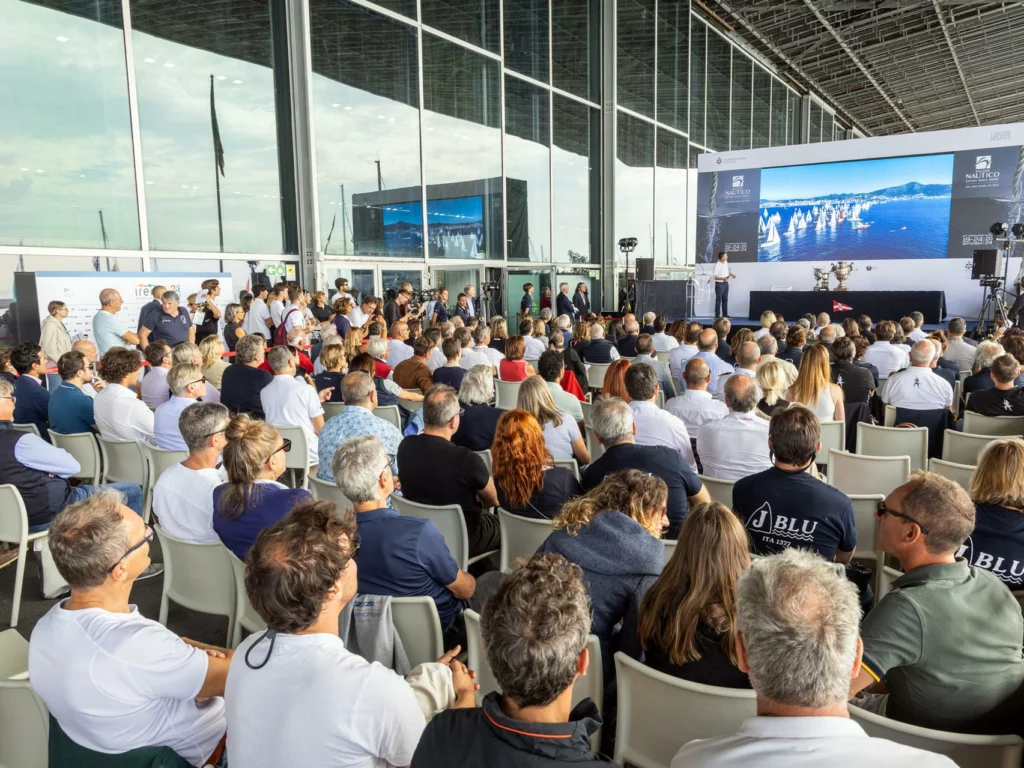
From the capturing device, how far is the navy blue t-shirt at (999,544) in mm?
2391

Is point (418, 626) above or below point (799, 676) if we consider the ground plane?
below

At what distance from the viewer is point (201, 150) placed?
957cm

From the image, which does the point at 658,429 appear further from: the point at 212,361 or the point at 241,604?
the point at 212,361

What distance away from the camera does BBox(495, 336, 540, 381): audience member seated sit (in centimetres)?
626

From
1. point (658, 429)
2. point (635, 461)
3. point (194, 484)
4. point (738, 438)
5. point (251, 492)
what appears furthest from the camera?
point (658, 429)

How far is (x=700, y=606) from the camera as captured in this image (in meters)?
1.83

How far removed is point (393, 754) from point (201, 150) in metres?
9.93

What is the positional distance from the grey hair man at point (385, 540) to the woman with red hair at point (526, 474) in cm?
70

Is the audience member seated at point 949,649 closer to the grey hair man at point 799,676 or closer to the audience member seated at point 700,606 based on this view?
the audience member seated at point 700,606

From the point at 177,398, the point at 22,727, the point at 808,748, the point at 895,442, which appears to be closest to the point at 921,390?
the point at 895,442

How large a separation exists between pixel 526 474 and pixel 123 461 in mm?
2949

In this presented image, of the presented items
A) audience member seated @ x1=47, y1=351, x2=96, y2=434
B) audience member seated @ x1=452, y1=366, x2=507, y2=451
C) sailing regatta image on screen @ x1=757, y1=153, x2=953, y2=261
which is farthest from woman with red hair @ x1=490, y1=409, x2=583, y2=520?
sailing regatta image on screen @ x1=757, y1=153, x2=953, y2=261

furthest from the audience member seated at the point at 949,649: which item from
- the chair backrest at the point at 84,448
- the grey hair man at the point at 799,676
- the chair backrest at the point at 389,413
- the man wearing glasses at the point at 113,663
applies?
the chair backrest at the point at 84,448

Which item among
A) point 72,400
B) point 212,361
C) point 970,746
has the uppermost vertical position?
point 212,361
